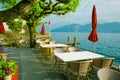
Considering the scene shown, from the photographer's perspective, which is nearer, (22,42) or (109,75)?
(109,75)

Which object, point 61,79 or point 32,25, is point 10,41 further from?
point 61,79

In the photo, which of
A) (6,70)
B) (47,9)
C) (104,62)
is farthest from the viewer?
(47,9)

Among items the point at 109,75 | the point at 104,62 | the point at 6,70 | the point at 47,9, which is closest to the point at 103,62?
the point at 104,62

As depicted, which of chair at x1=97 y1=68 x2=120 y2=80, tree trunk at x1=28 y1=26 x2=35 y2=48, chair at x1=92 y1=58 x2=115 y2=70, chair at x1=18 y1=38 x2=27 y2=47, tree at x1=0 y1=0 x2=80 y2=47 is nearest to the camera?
chair at x1=97 y1=68 x2=120 y2=80

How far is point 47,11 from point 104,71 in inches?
562

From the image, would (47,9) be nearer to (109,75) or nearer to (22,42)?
(22,42)

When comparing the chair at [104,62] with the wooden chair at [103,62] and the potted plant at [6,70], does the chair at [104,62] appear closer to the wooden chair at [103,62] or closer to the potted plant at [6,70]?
the wooden chair at [103,62]

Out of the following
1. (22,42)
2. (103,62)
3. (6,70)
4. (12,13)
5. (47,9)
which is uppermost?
(47,9)

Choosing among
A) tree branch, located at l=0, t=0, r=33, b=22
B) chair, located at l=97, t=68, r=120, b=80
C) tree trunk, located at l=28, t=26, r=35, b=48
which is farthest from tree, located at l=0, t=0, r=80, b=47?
chair, located at l=97, t=68, r=120, b=80

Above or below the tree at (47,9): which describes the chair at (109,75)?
below

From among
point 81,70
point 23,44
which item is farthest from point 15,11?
point 23,44

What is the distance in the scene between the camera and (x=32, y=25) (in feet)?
65.5

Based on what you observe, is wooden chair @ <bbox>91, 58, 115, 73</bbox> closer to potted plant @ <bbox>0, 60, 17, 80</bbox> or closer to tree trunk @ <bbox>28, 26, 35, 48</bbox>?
potted plant @ <bbox>0, 60, 17, 80</bbox>

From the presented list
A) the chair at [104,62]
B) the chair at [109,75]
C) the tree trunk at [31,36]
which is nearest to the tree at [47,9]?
the tree trunk at [31,36]
